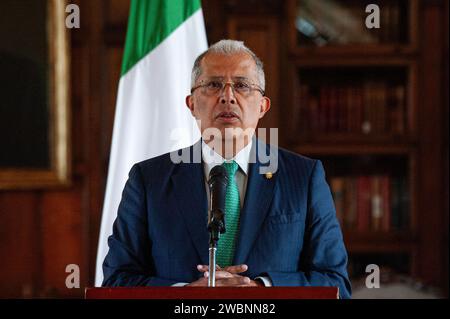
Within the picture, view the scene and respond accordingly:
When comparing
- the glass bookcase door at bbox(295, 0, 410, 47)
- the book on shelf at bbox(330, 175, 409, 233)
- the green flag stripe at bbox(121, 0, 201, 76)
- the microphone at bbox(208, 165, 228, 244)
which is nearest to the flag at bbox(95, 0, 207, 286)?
the green flag stripe at bbox(121, 0, 201, 76)

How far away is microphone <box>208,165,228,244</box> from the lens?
1.42 meters

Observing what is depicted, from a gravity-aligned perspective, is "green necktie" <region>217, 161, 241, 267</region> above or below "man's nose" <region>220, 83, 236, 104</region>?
below

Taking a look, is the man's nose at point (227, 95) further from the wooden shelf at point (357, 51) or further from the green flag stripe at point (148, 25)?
the wooden shelf at point (357, 51)

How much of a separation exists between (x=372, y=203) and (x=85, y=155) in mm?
1565

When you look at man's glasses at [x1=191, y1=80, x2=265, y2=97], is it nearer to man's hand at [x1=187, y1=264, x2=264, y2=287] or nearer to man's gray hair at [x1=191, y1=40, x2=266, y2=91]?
man's gray hair at [x1=191, y1=40, x2=266, y2=91]

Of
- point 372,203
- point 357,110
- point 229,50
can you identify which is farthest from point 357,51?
point 229,50

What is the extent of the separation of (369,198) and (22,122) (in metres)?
1.91

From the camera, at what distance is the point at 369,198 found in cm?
361

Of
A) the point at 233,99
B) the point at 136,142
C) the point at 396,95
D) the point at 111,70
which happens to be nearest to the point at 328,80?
the point at 396,95

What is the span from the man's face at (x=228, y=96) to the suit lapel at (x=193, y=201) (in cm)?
13

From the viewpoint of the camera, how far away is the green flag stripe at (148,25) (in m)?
2.78

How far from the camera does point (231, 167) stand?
1.88 metres

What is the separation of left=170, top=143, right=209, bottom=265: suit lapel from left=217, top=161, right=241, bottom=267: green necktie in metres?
0.05
